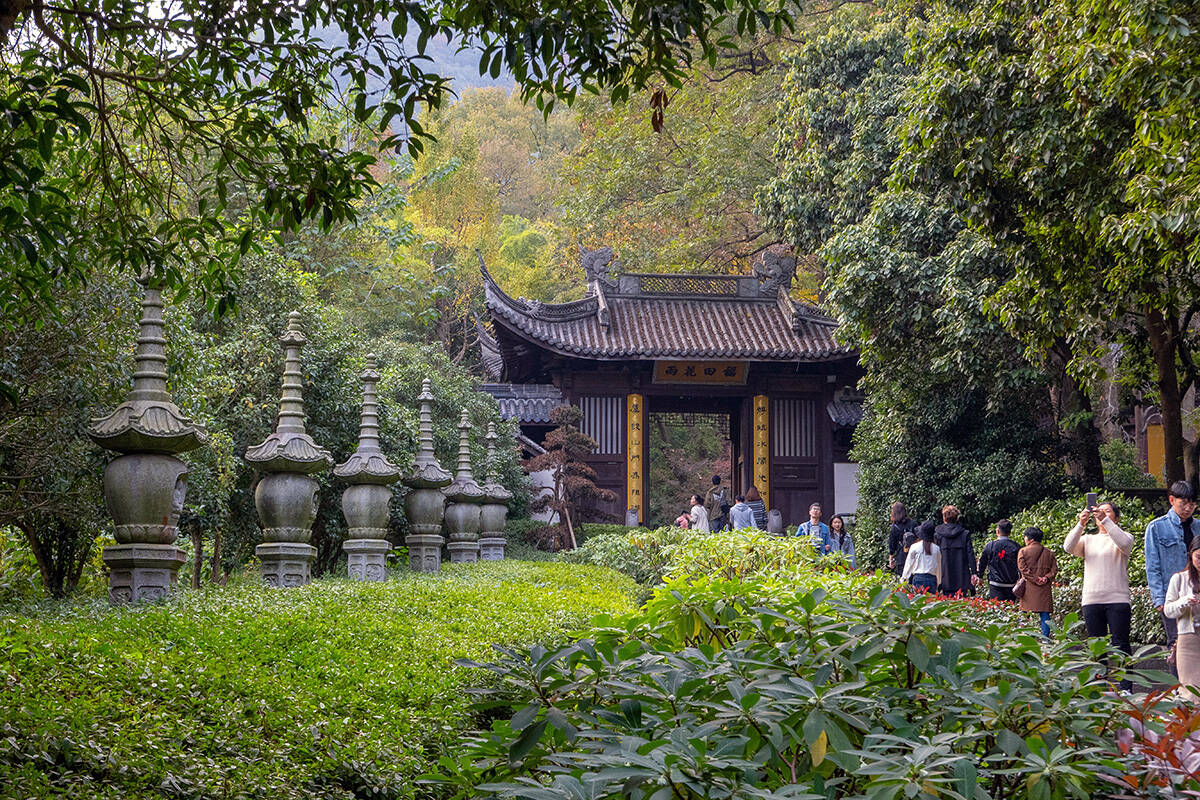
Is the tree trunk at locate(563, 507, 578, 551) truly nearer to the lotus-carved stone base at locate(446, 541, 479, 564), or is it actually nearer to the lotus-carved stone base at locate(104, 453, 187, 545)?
the lotus-carved stone base at locate(446, 541, 479, 564)

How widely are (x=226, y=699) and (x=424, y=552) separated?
9.96 metres

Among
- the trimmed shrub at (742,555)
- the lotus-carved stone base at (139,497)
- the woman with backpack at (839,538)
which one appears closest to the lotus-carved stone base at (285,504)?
the lotus-carved stone base at (139,497)

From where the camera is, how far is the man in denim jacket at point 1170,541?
27.6 ft

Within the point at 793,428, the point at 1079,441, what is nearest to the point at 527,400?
the point at 793,428

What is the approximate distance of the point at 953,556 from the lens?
39.6 ft

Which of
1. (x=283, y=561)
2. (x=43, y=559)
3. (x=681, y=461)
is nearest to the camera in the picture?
(x=283, y=561)

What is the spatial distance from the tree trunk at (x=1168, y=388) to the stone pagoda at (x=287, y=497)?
31.5ft

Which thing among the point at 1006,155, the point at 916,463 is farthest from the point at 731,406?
the point at 1006,155

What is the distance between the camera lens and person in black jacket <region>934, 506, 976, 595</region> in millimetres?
12008

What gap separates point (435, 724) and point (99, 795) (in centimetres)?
140

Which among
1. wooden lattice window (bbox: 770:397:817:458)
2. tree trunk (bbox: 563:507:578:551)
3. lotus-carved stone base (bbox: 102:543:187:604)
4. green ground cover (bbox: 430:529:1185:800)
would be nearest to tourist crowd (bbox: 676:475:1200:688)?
green ground cover (bbox: 430:529:1185:800)

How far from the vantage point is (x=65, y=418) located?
8.02 meters

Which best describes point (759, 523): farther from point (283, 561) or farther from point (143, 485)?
point (143, 485)

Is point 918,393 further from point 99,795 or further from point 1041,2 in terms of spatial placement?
point 99,795
